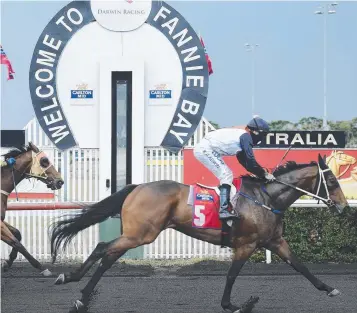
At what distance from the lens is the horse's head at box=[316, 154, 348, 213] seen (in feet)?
25.9

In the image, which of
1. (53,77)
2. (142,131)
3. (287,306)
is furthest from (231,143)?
(53,77)

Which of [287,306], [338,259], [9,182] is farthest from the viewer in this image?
[338,259]

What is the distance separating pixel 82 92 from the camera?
1133 centimetres

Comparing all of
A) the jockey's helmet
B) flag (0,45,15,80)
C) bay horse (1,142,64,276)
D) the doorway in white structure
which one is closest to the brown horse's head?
bay horse (1,142,64,276)

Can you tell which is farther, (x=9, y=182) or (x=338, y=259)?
(x=338, y=259)

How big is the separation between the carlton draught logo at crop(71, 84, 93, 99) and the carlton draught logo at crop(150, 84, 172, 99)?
90 centimetres

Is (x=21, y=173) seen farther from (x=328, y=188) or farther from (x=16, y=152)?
(x=328, y=188)

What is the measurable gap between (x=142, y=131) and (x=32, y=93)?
68.6 inches

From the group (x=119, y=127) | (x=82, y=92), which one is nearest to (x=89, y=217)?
(x=119, y=127)

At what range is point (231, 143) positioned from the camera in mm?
7719

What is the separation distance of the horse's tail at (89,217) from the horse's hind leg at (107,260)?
1.68 feet

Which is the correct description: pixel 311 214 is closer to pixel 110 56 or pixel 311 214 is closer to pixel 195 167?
pixel 195 167

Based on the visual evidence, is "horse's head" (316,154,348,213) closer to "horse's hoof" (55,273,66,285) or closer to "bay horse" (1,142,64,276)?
"horse's hoof" (55,273,66,285)

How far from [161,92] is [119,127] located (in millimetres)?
800
